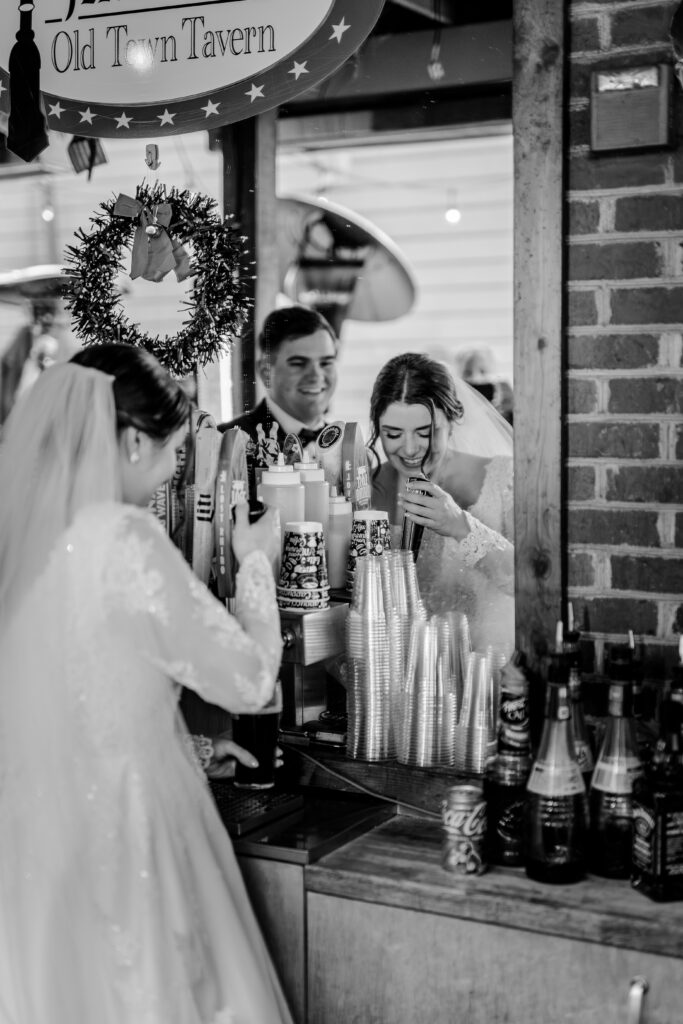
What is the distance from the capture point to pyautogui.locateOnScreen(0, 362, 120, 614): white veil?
1.96 meters

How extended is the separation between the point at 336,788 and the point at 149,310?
1.17 metres

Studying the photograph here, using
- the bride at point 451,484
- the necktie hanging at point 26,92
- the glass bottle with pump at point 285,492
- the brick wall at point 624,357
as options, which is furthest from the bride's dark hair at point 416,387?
the necktie hanging at point 26,92

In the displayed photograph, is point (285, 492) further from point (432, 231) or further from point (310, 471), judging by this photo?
point (432, 231)

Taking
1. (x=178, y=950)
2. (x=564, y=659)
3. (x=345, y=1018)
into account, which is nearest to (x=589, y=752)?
(x=564, y=659)

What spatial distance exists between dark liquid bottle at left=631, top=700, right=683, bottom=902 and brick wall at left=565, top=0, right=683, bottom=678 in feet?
0.96

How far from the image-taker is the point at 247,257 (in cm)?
265

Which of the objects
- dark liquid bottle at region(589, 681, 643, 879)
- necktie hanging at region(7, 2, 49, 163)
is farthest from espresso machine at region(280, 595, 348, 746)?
necktie hanging at region(7, 2, 49, 163)

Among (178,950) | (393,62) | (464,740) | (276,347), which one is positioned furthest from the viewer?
(276,347)

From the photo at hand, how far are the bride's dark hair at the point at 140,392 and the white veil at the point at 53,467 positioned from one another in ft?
0.09

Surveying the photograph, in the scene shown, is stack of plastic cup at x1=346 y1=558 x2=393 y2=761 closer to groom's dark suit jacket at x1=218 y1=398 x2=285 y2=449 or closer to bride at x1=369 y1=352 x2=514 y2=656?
bride at x1=369 y1=352 x2=514 y2=656

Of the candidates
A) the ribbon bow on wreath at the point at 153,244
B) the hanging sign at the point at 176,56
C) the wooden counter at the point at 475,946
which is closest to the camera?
the wooden counter at the point at 475,946

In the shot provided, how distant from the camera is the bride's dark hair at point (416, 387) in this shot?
8.00 ft

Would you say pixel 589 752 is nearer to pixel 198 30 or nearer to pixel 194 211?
pixel 194 211

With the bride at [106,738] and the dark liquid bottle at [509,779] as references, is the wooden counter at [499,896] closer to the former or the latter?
the dark liquid bottle at [509,779]
